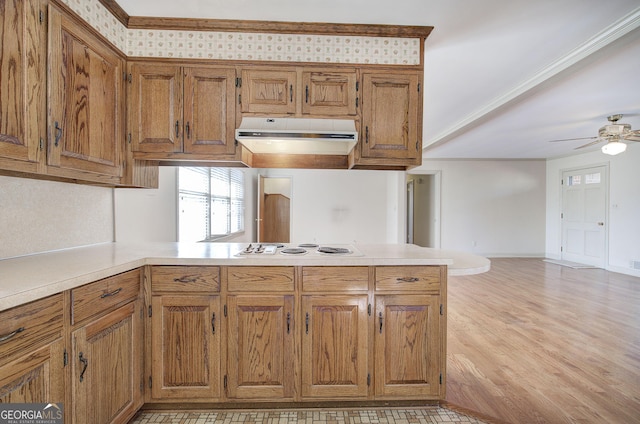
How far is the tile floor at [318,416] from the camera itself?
1.78 meters

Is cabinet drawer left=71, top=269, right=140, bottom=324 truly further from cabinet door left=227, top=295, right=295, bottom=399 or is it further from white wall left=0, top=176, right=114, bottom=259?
white wall left=0, top=176, right=114, bottom=259

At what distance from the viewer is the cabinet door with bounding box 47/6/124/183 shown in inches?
60.5

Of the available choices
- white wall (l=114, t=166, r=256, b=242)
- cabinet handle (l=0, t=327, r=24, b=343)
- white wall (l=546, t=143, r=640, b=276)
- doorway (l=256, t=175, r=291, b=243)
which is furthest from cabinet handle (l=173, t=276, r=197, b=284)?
white wall (l=546, t=143, r=640, b=276)

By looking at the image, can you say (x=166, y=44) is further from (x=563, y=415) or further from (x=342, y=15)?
(x=563, y=415)

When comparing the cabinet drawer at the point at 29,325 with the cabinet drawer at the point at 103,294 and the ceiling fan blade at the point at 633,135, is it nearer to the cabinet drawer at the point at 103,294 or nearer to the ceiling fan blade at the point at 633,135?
the cabinet drawer at the point at 103,294

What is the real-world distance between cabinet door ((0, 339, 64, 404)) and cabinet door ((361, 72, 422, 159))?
1914 millimetres

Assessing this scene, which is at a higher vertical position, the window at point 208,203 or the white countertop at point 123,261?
the window at point 208,203

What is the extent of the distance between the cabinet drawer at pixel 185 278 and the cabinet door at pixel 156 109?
0.84m

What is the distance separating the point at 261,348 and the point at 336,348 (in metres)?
0.44

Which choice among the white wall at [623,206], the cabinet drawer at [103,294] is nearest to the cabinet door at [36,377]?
the cabinet drawer at [103,294]

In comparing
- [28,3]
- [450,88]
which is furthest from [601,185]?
[28,3]

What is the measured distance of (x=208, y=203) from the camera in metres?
3.91

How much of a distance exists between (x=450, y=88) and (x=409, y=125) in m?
1.47

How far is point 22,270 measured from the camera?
1386mm
